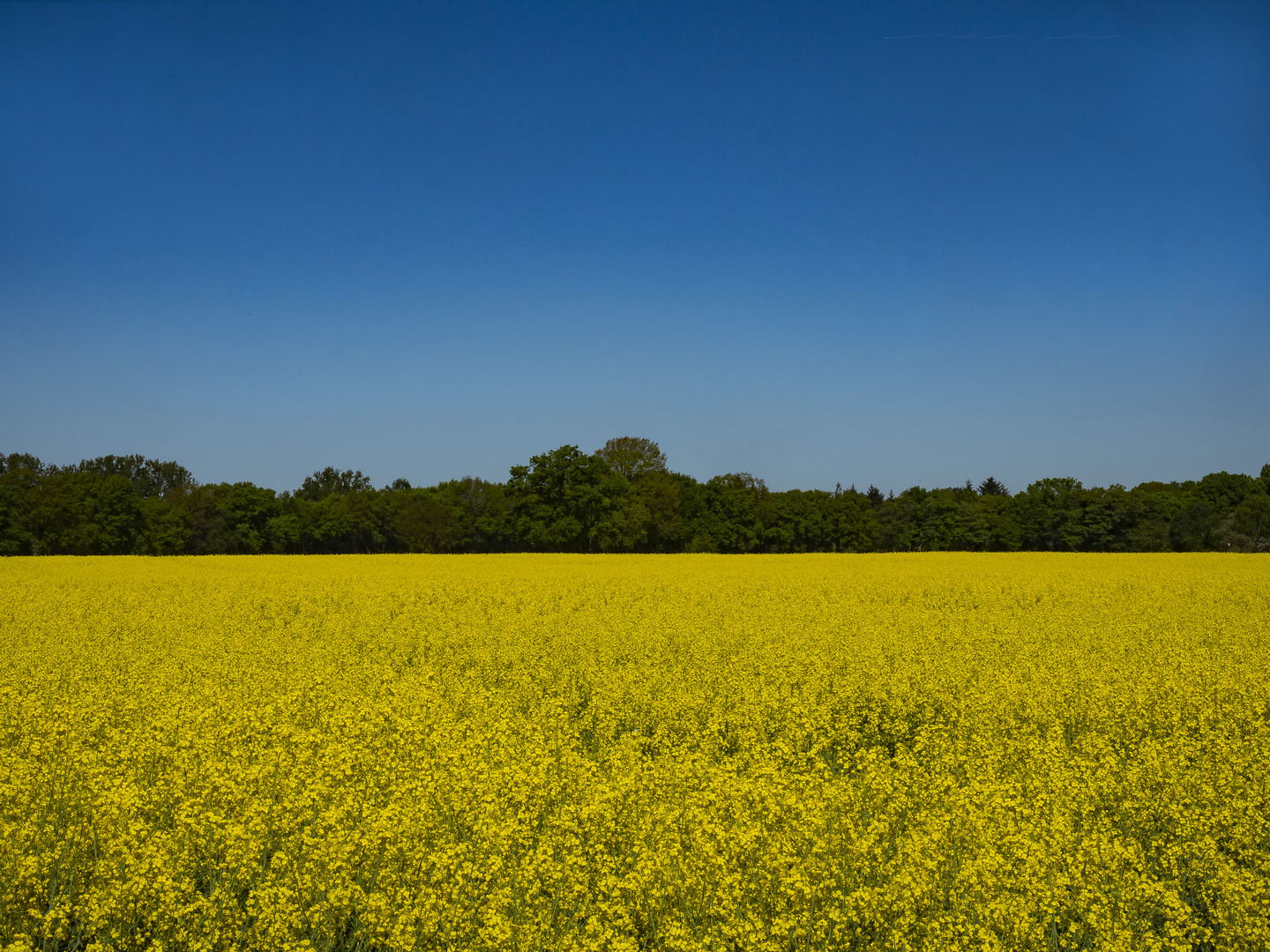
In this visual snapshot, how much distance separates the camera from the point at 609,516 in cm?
5800

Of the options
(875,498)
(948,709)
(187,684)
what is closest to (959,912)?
(948,709)

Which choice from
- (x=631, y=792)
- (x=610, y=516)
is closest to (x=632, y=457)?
(x=610, y=516)

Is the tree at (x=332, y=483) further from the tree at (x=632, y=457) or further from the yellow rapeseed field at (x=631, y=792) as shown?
the yellow rapeseed field at (x=631, y=792)

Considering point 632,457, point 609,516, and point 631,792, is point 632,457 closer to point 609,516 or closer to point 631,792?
point 609,516

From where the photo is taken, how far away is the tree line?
57.2m

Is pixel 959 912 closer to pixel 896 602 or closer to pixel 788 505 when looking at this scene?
pixel 896 602

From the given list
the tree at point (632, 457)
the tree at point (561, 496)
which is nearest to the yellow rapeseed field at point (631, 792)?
the tree at point (561, 496)

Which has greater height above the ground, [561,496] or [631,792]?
[561,496]

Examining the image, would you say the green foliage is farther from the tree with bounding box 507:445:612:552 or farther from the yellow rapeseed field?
the yellow rapeseed field

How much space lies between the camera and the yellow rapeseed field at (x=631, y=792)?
433 cm

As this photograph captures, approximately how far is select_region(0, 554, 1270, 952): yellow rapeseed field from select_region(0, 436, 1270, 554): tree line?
1845 inches

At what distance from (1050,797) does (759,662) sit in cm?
496

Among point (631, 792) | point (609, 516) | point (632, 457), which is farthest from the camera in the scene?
point (632, 457)

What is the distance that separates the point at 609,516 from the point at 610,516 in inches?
2.5
